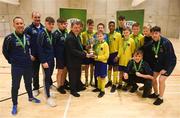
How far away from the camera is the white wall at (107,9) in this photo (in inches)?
485

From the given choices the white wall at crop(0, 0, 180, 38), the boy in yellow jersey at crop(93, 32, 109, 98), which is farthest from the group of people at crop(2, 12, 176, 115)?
the white wall at crop(0, 0, 180, 38)

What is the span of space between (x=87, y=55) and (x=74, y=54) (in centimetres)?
26

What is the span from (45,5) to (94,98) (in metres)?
10.1

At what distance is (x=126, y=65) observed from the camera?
4.22 m

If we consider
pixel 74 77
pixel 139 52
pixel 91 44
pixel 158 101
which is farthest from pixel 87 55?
pixel 158 101

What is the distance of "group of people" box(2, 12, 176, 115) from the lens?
11.2ft

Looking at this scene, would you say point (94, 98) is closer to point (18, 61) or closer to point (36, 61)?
point (36, 61)

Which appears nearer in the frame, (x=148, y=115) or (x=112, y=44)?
(x=148, y=115)

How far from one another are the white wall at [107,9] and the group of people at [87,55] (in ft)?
28.2

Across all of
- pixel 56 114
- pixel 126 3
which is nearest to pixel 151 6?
pixel 126 3

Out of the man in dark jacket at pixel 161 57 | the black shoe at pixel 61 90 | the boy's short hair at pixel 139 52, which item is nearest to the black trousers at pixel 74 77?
the black shoe at pixel 61 90

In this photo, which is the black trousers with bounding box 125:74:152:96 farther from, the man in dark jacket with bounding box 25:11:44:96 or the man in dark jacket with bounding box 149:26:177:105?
the man in dark jacket with bounding box 25:11:44:96

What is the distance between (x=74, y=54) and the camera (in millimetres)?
3914

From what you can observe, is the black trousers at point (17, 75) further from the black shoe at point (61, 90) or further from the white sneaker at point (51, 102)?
the black shoe at point (61, 90)
